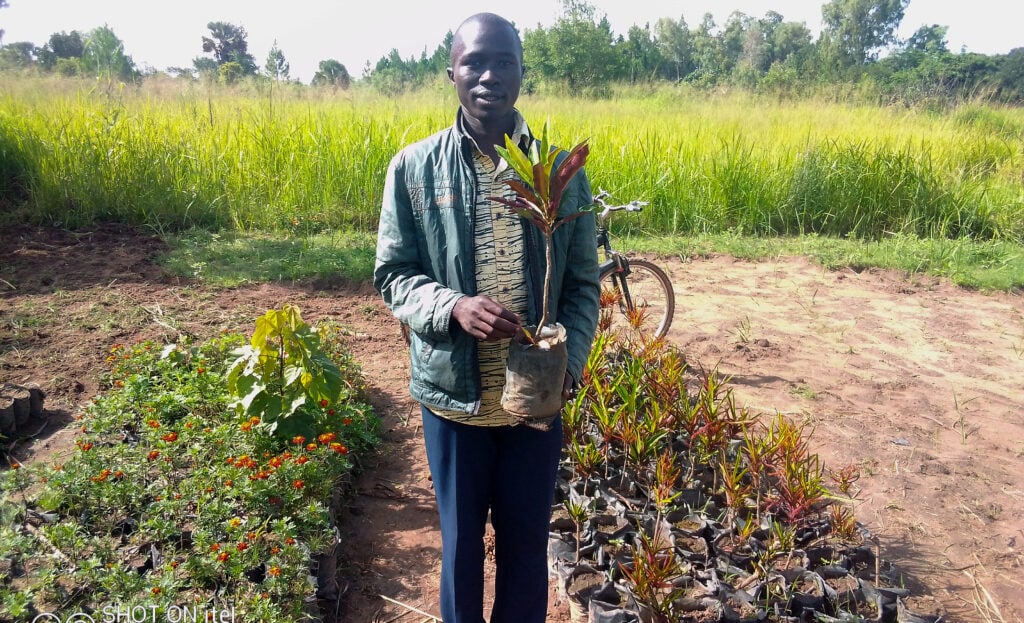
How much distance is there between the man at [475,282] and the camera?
157cm

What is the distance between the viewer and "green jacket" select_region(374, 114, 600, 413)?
1588 mm

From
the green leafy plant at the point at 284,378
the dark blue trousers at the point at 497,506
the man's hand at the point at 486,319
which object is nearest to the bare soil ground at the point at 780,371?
the green leafy plant at the point at 284,378

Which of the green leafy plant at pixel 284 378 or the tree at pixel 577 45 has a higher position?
the tree at pixel 577 45

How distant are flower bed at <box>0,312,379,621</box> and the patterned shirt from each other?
97 cm

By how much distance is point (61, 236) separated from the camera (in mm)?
6602

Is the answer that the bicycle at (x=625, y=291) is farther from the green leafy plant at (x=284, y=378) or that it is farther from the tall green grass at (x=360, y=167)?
the tall green grass at (x=360, y=167)

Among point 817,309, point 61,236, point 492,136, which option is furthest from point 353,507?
point 61,236

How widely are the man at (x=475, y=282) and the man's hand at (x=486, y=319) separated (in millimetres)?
12

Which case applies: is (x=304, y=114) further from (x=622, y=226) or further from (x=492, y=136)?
(x=492, y=136)

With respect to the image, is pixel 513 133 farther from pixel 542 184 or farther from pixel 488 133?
pixel 542 184

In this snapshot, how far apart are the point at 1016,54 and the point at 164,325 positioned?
40020 mm

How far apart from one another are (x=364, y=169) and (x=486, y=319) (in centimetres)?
674

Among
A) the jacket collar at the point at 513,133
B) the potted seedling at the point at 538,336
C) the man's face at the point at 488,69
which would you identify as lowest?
the potted seedling at the point at 538,336

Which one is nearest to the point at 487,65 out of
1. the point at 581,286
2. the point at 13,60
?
the point at 581,286
